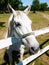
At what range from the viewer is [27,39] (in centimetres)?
347

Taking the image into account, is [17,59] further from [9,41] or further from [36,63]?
[9,41]

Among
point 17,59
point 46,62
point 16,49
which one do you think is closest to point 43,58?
point 46,62

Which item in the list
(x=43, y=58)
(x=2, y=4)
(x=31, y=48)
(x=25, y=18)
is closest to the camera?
(x=31, y=48)

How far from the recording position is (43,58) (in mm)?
7008

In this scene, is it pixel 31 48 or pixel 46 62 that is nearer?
pixel 31 48

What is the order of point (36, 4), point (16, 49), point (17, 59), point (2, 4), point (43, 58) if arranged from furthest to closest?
point (36, 4)
point (2, 4)
point (43, 58)
point (17, 59)
point (16, 49)

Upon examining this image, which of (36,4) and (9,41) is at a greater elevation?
(9,41)

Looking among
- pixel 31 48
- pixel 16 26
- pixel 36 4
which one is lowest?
pixel 36 4

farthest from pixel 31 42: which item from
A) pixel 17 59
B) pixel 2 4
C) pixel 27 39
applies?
pixel 2 4

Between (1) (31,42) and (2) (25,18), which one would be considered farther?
(2) (25,18)

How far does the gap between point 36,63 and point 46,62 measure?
1.59 ft

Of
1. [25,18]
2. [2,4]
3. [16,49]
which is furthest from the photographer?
[2,4]

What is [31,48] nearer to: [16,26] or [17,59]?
[16,26]

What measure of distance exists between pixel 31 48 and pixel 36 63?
320 cm
